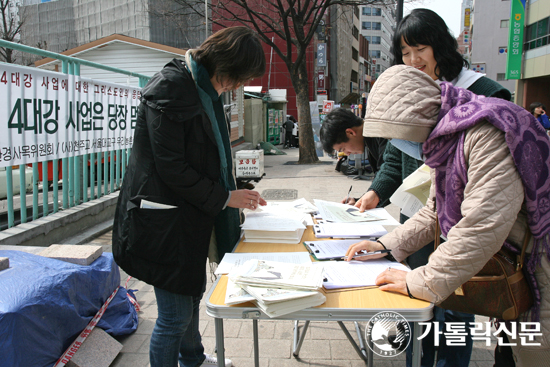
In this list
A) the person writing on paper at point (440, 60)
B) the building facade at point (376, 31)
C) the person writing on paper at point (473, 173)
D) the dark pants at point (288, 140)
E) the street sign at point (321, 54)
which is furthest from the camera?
the building facade at point (376, 31)

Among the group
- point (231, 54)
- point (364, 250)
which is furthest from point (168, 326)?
point (231, 54)

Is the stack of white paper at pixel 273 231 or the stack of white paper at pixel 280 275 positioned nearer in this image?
the stack of white paper at pixel 280 275

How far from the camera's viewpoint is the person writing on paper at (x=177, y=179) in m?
1.75

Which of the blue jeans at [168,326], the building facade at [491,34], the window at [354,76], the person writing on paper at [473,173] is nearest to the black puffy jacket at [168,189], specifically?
the blue jeans at [168,326]

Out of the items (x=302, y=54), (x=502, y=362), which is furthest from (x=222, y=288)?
(x=302, y=54)

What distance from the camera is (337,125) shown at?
2.90m

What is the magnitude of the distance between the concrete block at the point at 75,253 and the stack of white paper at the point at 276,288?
1.61 meters

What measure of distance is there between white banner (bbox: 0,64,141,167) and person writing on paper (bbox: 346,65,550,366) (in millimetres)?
3594

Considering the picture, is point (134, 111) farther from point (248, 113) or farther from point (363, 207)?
point (248, 113)

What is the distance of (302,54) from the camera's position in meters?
14.2

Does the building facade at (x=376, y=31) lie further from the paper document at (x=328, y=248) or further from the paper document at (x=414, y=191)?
the paper document at (x=328, y=248)

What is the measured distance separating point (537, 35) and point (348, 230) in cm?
3403

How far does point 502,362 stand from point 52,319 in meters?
2.20

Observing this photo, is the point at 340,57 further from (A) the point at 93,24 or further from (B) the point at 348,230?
(B) the point at 348,230
